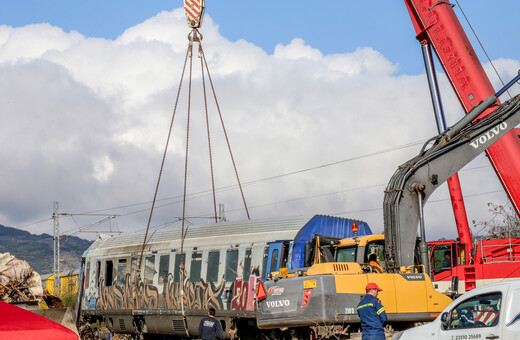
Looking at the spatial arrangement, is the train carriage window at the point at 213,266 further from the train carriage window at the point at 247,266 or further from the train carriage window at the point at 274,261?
the train carriage window at the point at 274,261

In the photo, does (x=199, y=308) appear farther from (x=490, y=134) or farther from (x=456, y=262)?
(x=490, y=134)

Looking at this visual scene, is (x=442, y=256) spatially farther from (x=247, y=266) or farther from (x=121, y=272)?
(x=121, y=272)

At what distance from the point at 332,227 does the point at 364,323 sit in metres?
9.03

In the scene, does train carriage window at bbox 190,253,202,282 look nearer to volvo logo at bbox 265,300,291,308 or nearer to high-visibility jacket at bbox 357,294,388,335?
volvo logo at bbox 265,300,291,308

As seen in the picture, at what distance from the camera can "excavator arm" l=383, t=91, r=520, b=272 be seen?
17516 mm

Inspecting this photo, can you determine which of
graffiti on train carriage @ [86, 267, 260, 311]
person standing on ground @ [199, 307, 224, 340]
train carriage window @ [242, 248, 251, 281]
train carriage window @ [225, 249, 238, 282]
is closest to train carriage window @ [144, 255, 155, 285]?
graffiti on train carriage @ [86, 267, 260, 311]

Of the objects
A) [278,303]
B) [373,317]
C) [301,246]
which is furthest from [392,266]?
[373,317]

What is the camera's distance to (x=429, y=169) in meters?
18.3

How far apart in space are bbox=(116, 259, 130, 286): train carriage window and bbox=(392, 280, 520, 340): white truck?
55.7ft

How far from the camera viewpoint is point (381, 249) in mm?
18484

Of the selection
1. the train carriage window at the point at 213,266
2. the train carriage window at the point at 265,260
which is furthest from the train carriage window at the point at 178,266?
the train carriage window at the point at 265,260

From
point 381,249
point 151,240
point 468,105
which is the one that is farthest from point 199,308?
point 468,105

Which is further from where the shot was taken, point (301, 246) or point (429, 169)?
point (301, 246)

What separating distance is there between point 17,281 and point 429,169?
15.4 meters
